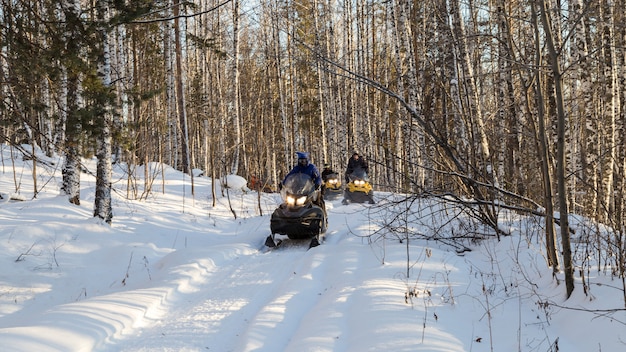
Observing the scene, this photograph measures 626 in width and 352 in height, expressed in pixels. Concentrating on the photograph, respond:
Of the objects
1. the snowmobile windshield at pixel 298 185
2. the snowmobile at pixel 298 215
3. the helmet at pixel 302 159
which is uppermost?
the helmet at pixel 302 159

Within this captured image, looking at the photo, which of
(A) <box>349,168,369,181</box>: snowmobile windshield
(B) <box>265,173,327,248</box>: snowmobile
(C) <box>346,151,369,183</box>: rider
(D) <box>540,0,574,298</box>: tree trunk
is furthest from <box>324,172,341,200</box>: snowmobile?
(D) <box>540,0,574,298</box>: tree trunk

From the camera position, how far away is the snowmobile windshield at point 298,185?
26.8ft

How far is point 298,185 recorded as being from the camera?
8211 mm

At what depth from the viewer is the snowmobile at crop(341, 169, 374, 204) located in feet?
43.1

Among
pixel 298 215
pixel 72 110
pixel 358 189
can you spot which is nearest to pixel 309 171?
pixel 298 215

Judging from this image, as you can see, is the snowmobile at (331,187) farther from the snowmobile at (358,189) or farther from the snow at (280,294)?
the snow at (280,294)

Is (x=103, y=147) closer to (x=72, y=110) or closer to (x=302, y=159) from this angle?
(x=72, y=110)

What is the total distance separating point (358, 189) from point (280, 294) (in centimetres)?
862

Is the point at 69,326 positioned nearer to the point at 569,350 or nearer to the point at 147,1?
the point at 569,350

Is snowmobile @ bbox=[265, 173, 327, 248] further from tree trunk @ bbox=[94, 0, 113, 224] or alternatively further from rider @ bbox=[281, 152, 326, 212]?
tree trunk @ bbox=[94, 0, 113, 224]

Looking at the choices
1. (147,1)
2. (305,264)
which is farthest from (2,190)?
(305,264)

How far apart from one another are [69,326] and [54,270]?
3421 mm

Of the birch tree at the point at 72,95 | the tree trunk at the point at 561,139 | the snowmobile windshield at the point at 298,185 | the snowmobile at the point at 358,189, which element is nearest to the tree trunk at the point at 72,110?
the birch tree at the point at 72,95

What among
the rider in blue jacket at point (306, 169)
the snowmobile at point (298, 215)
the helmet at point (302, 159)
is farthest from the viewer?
the helmet at point (302, 159)
